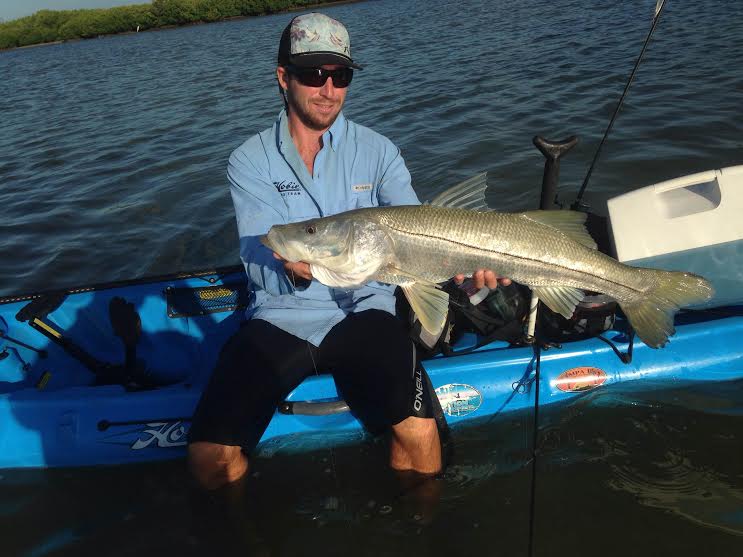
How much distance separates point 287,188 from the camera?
11.6 feet

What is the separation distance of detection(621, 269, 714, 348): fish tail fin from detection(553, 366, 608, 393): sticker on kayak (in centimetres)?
63

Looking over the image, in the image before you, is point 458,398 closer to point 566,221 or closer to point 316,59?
point 566,221

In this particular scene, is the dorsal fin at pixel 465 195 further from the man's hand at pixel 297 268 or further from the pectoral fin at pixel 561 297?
the man's hand at pixel 297 268

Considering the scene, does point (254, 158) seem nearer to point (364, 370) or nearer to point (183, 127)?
point (364, 370)

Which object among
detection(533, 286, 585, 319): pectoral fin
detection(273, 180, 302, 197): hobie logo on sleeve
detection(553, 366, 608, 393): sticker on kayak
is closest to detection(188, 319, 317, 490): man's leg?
detection(273, 180, 302, 197): hobie logo on sleeve

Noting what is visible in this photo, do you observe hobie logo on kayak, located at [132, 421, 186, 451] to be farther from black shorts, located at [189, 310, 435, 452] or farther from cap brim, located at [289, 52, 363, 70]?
cap brim, located at [289, 52, 363, 70]

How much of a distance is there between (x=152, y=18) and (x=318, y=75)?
71535mm

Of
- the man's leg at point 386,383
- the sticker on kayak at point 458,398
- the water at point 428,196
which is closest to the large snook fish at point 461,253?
the man's leg at point 386,383

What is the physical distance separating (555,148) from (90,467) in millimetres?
3865

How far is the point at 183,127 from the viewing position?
13297 millimetres

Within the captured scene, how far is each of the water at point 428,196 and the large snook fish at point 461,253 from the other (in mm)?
1084

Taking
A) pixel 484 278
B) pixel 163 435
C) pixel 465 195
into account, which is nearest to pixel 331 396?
pixel 163 435

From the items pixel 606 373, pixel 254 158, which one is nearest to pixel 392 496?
pixel 606 373

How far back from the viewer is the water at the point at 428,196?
334cm
